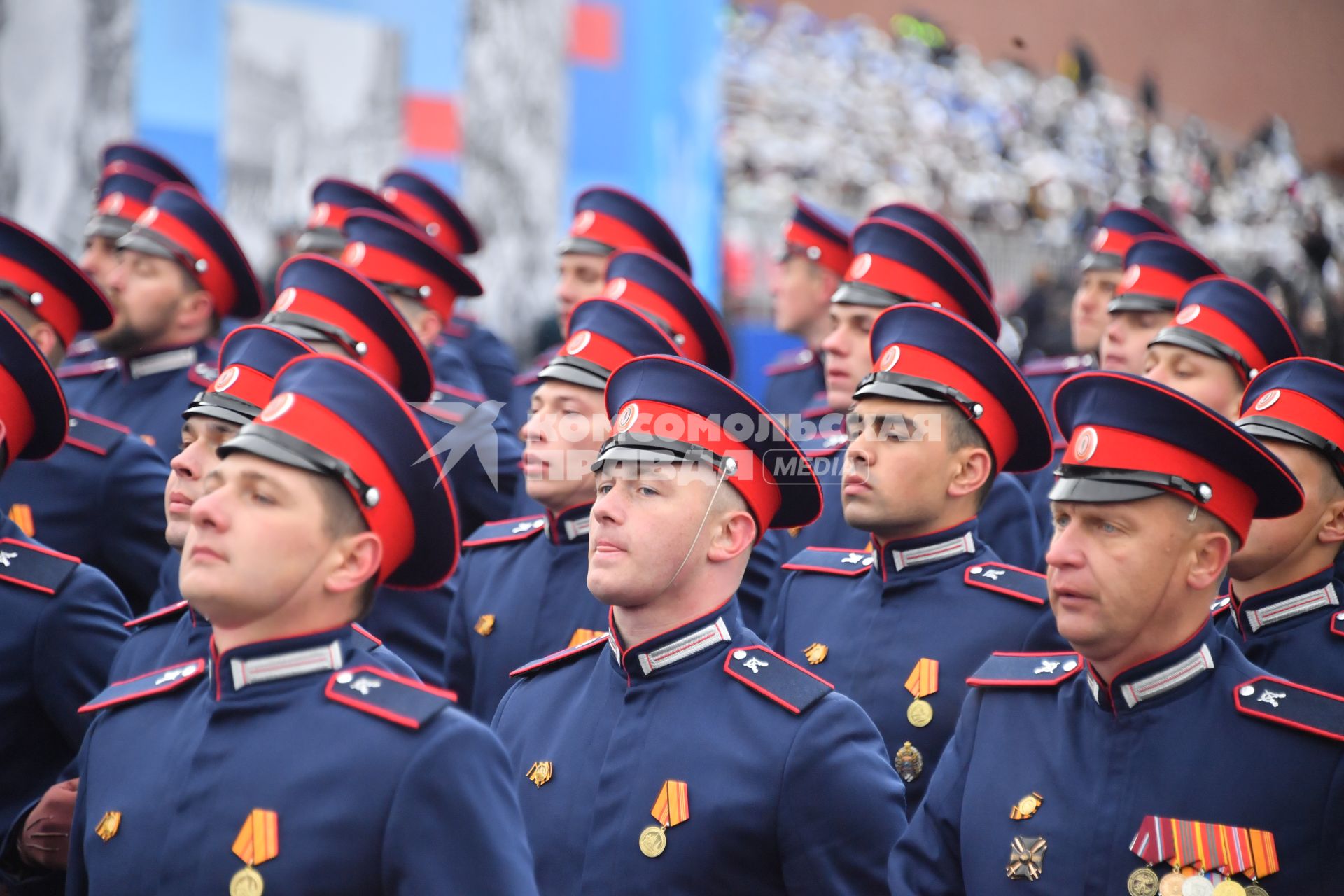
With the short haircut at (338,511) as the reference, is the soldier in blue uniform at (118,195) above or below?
below

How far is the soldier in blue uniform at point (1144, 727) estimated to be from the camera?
8.31ft

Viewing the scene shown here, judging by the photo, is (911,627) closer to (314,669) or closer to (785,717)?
(785,717)

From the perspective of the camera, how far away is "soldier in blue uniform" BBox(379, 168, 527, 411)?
7250 mm

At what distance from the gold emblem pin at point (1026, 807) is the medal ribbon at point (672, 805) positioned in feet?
1.91

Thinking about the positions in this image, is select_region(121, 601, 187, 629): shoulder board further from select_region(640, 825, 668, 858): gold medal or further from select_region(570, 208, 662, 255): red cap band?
select_region(570, 208, 662, 255): red cap band

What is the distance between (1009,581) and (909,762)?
52 cm

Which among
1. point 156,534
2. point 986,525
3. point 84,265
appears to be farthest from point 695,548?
point 84,265

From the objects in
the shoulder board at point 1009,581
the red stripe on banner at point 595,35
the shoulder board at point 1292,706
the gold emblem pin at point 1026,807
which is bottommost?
the gold emblem pin at point 1026,807

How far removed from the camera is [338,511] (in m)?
2.34

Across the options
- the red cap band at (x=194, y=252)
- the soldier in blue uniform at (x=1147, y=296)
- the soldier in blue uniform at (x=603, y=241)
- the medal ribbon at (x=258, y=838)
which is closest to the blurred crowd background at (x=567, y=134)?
the soldier in blue uniform at (x=603, y=241)

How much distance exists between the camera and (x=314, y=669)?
2.33m

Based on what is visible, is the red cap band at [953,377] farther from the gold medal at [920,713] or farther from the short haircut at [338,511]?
the short haircut at [338,511]

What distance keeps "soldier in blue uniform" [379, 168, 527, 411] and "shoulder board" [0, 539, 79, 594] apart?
3963 mm

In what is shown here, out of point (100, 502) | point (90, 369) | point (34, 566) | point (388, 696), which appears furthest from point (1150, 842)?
point (90, 369)
